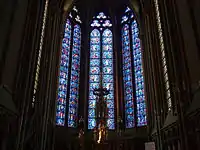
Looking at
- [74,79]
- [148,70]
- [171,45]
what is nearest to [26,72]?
[171,45]

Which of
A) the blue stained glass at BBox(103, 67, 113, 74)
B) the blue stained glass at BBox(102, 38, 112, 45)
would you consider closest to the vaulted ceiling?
the blue stained glass at BBox(102, 38, 112, 45)

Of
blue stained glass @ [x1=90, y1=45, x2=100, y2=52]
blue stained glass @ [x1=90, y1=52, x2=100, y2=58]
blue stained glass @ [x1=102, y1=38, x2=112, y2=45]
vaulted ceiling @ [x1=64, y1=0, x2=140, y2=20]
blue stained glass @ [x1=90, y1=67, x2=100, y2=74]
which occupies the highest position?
vaulted ceiling @ [x1=64, y1=0, x2=140, y2=20]

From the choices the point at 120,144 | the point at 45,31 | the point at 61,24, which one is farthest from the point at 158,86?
the point at 61,24

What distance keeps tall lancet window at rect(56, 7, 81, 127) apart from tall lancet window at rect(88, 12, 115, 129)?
3.16ft

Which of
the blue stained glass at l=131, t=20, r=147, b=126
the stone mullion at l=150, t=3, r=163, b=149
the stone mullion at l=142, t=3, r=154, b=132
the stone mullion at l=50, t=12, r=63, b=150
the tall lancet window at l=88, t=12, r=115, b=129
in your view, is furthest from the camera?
the tall lancet window at l=88, t=12, r=115, b=129

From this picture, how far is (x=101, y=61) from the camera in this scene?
54.4 ft

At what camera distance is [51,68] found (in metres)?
12.9

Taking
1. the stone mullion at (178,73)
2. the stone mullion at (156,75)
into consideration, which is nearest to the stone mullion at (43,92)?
the stone mullion at (156,75)

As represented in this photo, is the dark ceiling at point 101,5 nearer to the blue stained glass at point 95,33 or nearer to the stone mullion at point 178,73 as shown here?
the blue stained glass at point 95,33

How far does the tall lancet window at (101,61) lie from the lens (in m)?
15.1

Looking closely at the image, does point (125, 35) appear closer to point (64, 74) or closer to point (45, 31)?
point (64, 74)

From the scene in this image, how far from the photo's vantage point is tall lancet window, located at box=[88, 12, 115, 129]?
15.1 metres

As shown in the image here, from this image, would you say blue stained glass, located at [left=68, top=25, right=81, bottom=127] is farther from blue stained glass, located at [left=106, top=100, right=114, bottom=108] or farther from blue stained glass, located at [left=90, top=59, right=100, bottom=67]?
blue stained glass, located at [left=106, top=100, right=114, bottom=108]

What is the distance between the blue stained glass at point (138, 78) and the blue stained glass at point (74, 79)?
392cm
